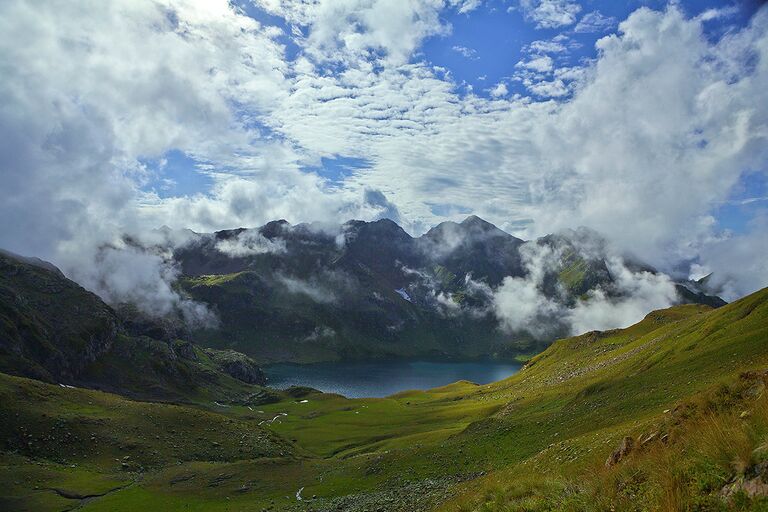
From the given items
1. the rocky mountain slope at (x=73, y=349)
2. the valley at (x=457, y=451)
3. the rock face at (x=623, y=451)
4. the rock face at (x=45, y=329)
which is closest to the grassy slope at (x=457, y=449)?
the valley at (x=457, y=451)

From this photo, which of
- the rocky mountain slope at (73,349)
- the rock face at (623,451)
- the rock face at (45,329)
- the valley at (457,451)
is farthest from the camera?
the rocky mountain slope at (73,349)

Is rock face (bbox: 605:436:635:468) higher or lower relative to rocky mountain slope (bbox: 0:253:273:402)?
lower

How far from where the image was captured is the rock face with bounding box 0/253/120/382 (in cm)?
14500

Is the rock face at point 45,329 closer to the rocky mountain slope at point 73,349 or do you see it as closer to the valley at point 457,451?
the rocky mountain slope at point 73,349

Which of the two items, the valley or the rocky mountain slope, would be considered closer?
the valley

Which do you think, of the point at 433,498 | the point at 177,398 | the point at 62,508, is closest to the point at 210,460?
the point at 62,508

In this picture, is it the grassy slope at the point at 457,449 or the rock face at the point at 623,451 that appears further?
the grassy slope at the point at 457,449

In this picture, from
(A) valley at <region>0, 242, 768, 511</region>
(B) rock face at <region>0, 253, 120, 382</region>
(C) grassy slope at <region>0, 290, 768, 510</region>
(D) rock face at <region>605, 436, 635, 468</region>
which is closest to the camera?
(A) valley at <region>0, 242, 768, 511</region>

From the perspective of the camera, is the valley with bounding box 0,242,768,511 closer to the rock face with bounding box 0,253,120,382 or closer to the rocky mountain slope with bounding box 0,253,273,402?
the rock face with bounding box 0,253,120,382

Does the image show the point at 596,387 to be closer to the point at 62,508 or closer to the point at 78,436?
the point at 62,508

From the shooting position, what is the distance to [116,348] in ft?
638

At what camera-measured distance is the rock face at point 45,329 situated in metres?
145

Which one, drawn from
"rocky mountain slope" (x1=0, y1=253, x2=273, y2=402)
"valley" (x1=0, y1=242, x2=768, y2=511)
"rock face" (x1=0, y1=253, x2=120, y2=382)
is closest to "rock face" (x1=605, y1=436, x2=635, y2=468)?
"valley" (x1=0, y1=242, x2=768, y2=511)

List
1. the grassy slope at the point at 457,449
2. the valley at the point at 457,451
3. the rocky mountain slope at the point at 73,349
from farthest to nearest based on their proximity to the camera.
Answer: the rocky mountain slope at the point at 73,349 < the grassy slope at the point at 457,449 < the valley at the point at 457,451
